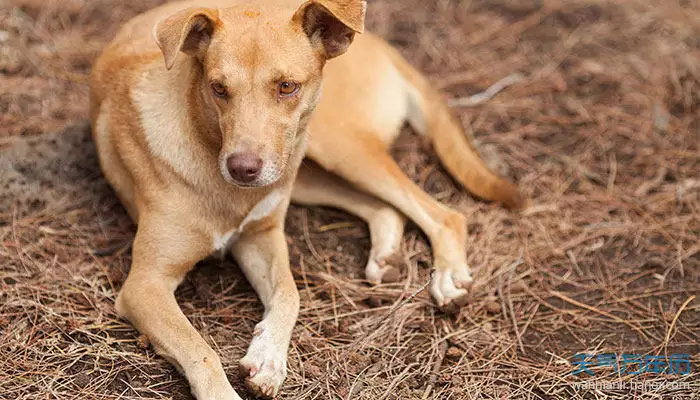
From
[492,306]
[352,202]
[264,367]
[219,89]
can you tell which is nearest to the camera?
[219,89]

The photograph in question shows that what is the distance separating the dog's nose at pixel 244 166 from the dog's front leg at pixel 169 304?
615mm

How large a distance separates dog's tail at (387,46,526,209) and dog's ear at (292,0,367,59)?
1405 mm

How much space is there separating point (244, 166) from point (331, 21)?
0.72m

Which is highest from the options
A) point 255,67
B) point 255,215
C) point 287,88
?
point 255,67

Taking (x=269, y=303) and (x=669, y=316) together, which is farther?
(x=669, y=316)

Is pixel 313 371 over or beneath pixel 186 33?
beneath

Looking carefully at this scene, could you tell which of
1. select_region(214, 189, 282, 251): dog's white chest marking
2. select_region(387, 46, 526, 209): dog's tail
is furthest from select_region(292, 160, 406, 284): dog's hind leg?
select_region(214, 189, 282, 251): dog's white chest marking

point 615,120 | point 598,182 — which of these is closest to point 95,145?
point 598,182

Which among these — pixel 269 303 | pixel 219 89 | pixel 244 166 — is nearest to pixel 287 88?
pixel 219 89

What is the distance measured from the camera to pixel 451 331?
368cm

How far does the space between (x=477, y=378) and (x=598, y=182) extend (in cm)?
190

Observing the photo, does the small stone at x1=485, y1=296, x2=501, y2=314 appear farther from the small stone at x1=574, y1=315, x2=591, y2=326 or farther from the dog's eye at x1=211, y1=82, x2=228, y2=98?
the dog's eye at x1=211, y1=82, x2=228, y2=98

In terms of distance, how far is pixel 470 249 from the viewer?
423 cm

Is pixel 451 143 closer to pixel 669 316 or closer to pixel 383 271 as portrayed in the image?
pixel 383 271
